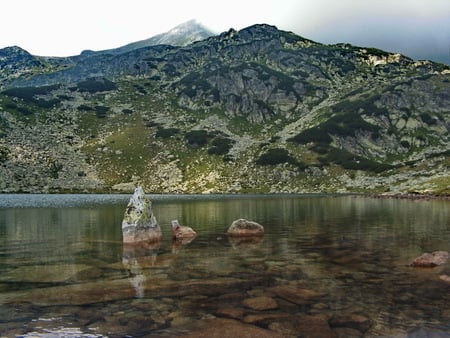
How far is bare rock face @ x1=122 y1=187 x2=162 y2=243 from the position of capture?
3606cm

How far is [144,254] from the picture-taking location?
Answer: 29.9 meters

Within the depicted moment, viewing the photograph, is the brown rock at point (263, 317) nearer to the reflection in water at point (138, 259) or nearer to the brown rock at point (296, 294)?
the brown rock at point (296, 294)

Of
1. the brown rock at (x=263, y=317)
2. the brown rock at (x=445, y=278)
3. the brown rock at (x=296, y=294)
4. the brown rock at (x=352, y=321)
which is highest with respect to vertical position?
the brown rock at (x=263, y=317)

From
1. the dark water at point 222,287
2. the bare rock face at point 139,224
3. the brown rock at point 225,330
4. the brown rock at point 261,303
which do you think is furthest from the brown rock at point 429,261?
the bare rock face at point 139,224

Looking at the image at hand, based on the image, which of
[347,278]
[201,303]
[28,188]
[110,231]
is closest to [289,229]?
[110,231]

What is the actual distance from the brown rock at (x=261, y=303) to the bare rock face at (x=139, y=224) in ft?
69.0

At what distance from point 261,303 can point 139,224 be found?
877 inches

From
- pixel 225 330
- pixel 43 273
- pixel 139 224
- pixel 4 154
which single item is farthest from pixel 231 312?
pixel 4 154

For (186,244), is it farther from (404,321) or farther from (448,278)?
(404,321)

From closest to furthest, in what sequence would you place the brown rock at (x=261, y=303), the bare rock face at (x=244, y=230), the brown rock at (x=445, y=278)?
1. the brown rock at (x=261, y=303)
2. the brown rock at (x=445, y=278)
3. the bare rock face at (x=244, y=230)

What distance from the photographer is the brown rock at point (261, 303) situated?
15805mm

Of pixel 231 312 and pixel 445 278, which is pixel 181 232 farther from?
pixel 231 312

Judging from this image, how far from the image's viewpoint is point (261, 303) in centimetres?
1633

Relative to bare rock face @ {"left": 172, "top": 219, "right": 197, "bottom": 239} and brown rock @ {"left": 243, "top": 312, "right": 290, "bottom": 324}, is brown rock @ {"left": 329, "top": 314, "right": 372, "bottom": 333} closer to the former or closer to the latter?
brown rock @ {"left": 243, "top": 312, "right": 290, "bottom": 324}
